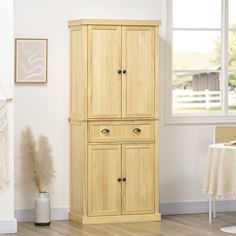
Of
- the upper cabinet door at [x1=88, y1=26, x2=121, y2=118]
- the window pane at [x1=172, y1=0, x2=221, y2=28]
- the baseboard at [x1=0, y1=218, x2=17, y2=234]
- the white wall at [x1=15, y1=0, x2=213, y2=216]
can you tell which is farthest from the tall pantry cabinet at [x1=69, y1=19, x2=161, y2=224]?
the baseboard at [x1=0, y1=218, x2=17, y2=234]

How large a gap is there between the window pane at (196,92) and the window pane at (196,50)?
0.09 metres

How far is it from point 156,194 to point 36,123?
138 centimetres

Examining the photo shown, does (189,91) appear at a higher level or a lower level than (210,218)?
higher

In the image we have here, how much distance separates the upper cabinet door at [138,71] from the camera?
753 centimetres

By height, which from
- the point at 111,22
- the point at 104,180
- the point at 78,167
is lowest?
the point at 104,180

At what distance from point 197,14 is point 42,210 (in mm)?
2630

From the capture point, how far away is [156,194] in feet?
25.1

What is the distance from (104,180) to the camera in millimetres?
7508

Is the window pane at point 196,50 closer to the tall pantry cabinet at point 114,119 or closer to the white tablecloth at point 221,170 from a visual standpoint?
the tall pantry cabinet at point 114,119

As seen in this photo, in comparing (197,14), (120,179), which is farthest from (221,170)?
(197,14)

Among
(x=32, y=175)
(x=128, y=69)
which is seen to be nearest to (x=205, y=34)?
(x=128, y=69)

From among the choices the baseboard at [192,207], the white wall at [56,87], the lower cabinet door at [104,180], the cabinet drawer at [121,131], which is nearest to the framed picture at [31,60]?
the white wall at [56,87]

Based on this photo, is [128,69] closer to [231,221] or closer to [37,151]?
[37,151]

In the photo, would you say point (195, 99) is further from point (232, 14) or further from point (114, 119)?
point (114, 119)
